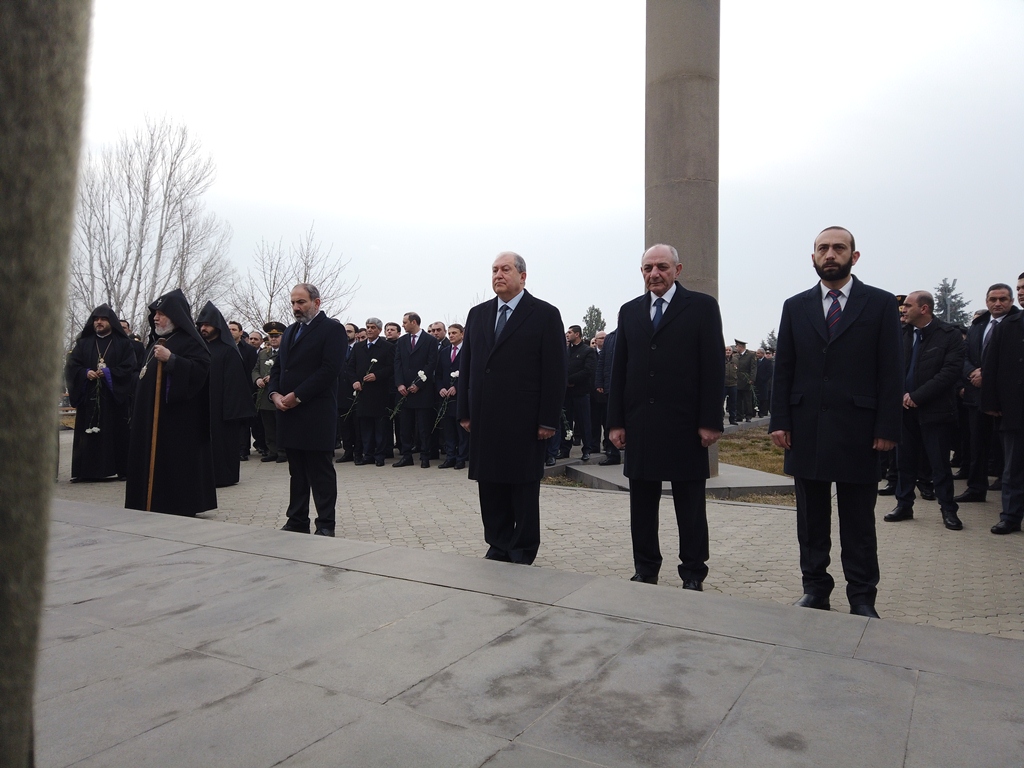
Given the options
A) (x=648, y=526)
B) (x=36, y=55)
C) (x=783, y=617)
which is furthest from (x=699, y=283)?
(x=36, y=55)

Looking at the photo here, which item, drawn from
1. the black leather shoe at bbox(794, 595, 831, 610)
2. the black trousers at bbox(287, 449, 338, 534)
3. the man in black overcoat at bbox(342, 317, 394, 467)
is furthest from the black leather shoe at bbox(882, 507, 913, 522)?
the man in black overcoat at bbox(342, 317, 394, 467)

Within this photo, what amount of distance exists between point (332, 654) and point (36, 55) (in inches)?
107

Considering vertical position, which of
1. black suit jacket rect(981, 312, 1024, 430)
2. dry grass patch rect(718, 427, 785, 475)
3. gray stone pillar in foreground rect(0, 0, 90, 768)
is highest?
black suit jacket rect(981, 312, 1024, 430)

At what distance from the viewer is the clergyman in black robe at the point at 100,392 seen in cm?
1041

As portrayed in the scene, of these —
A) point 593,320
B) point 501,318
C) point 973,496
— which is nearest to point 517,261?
point 501,318

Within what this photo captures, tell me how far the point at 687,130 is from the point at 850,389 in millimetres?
5748

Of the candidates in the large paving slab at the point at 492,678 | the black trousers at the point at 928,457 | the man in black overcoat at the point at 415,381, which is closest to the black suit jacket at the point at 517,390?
the large paving slab at the point at 492,678

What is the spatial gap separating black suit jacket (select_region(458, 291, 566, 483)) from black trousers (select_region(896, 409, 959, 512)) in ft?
12.7

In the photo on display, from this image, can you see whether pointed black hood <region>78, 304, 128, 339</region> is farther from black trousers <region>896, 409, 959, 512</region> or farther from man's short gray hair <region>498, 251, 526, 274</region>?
black trousers <region>896, 409, 959, 512</region>

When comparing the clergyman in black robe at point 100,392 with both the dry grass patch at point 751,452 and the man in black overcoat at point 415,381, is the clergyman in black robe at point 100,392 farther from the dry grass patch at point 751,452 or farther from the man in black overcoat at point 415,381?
the dry grass patch at point 751,452

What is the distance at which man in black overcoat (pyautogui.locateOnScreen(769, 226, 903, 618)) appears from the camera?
4.31 metres

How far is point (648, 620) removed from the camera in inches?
130

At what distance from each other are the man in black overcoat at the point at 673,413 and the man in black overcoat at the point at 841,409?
44 cm

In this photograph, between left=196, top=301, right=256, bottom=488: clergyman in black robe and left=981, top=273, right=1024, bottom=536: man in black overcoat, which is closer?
left=981, top=273, right=1024, bottom=536: man in black overcoat
